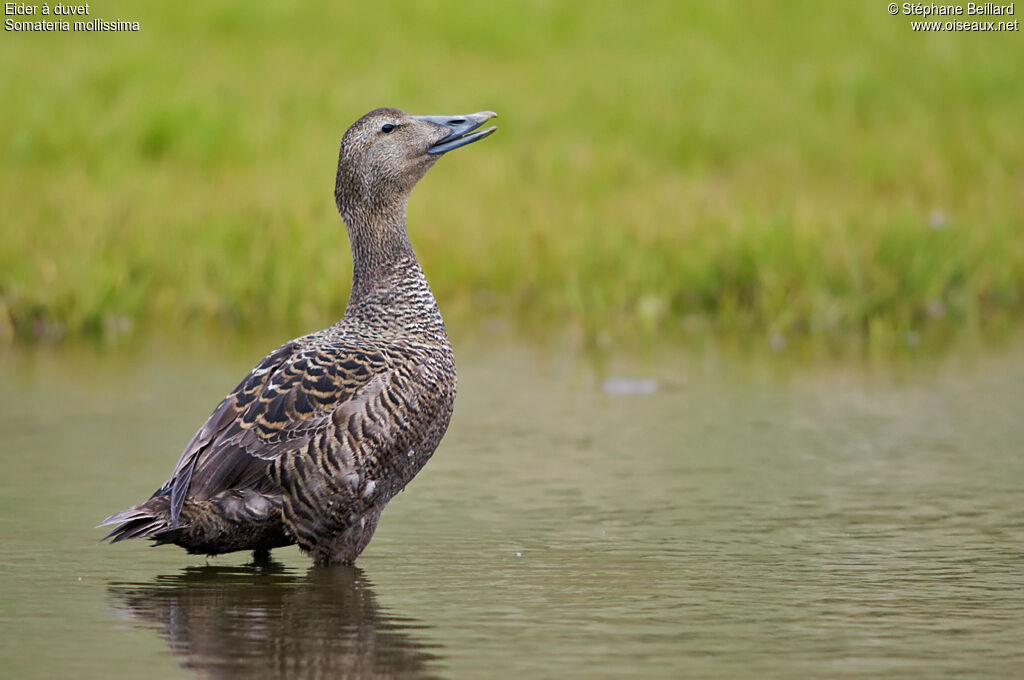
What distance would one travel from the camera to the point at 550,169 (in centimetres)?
1541

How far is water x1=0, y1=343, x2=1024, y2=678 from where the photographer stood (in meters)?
4.79

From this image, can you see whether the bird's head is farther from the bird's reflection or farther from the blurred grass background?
the blurred grass background

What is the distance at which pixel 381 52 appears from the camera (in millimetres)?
20297

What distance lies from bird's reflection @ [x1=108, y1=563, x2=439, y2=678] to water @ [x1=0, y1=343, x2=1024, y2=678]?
1cm

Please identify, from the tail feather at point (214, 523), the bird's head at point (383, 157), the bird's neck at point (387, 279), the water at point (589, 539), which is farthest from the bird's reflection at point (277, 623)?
the bird's head at point (383, 157)

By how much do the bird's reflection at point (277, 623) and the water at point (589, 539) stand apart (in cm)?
1

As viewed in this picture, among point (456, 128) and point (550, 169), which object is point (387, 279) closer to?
point (456, 128)

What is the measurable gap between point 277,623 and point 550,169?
34.7 ft

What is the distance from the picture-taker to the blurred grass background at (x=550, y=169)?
11.9 meters

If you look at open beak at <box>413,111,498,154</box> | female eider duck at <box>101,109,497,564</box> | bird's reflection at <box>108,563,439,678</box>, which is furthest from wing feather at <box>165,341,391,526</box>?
open beak at <box>413,111,498,154</box>

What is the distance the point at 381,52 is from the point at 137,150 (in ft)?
17.4

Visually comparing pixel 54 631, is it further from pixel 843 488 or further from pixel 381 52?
pixel 381 52

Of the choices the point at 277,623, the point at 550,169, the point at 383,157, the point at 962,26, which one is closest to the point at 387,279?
the point at 383,157

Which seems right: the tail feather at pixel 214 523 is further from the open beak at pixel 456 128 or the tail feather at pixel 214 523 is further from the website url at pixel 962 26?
the website url at pixel 962 26
